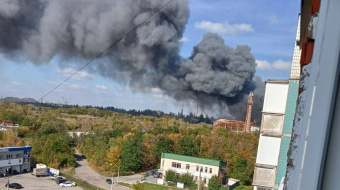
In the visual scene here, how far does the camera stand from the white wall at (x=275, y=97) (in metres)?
1.42

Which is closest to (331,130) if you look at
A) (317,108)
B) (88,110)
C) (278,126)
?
(317,108)

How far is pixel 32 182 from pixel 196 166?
406 centimetres

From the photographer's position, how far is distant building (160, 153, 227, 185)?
25.2ft

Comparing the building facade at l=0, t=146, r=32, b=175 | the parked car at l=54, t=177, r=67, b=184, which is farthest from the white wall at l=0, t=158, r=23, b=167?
the parked car at l=54, t=177, r=67, b=184

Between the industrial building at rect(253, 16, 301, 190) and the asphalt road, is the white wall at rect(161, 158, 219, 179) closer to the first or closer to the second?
the asphalt road

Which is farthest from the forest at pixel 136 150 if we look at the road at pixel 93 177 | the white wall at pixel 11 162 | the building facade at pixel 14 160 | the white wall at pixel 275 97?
the white wall at pixel 275 97

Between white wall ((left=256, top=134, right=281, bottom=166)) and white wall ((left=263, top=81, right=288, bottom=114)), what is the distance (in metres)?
0.14

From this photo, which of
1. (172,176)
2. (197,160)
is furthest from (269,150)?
(197,160)

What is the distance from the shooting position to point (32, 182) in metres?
6.93

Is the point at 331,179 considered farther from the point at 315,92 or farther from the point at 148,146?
the point at 148,146

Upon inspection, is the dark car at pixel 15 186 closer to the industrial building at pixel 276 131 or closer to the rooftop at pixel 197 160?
the rooftop at pixel 197 160

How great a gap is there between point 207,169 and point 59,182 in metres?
3.69

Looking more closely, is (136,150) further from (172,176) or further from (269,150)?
(269,150)

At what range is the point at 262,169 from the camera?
4.56 ft
